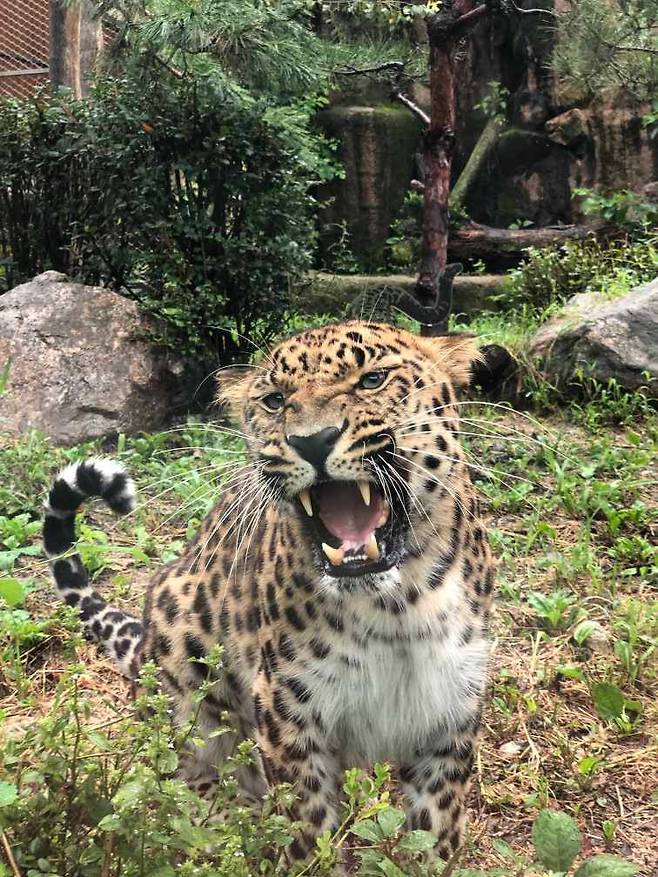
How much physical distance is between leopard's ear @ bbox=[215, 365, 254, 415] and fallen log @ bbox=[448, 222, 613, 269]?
9.40 meters

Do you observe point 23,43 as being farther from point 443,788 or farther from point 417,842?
point 417,842

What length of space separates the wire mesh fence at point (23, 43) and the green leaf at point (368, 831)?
10.8m

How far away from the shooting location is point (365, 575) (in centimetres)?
237

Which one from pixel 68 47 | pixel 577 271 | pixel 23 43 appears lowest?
pixel 577 271

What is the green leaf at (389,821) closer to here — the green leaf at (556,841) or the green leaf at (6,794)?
the green leaf at (556,841)

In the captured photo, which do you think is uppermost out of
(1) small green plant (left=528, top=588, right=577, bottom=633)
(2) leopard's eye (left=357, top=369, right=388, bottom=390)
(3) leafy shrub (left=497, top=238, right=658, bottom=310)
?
(3) leafy shrub (left=497, top=238, right=658, bottom=310)

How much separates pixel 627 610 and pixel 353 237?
10.6m

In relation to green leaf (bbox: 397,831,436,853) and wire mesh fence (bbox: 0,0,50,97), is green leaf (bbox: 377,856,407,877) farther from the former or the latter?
wire mesh fence (bbox: 0,0,50,97)

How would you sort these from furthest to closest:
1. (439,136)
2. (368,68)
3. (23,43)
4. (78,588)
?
1. (23,43)
2. (368,68)
3. (439,136)
4. (78,588)

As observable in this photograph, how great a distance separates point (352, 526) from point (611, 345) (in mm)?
4705

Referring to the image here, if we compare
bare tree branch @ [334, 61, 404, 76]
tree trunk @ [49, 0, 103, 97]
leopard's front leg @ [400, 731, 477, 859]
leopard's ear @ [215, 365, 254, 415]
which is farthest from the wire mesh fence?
leopard's front leg @ [400, 731, 477, 859]

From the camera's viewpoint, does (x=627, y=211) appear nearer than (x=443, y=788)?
No

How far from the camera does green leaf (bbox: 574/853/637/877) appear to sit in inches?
76.0

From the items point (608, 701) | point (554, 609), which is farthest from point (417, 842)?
point (554, 609)
